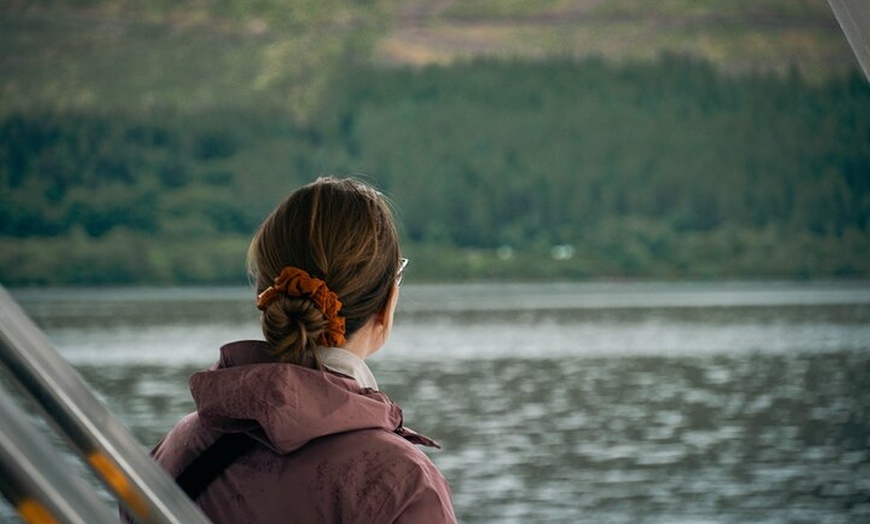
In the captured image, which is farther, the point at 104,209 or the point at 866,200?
the point at 866,200

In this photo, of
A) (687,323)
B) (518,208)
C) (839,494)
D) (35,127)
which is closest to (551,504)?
(839,494)

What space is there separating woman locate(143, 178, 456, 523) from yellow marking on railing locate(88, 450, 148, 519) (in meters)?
0.50

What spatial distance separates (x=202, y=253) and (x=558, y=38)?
42.1 m

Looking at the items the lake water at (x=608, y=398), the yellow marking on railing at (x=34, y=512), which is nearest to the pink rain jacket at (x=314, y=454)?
the yellow marking on railing at (x=34, y=512)

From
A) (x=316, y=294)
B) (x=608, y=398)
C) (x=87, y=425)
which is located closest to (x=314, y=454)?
(x=316, y=294)

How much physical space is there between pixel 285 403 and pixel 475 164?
117255mm

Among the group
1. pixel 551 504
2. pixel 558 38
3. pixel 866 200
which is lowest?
pixel 866 200

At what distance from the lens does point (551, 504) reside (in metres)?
17.4

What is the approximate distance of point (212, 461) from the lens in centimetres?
138

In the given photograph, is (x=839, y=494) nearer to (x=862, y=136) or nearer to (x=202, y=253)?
(x=202, y=253)

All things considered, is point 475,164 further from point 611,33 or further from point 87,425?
point 87,425

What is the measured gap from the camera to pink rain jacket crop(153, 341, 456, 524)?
4.25 ft

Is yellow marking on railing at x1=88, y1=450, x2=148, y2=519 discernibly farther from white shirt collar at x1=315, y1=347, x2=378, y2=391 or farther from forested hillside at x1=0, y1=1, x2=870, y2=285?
forested hillside at x1=0, y1=1, x2=870, y2=285

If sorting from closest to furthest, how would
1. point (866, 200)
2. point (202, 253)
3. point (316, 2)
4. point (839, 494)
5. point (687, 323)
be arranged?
point (839, 494)
point (687, 323)
point (202, 253)
point (866, 200)
point (316, 2)
